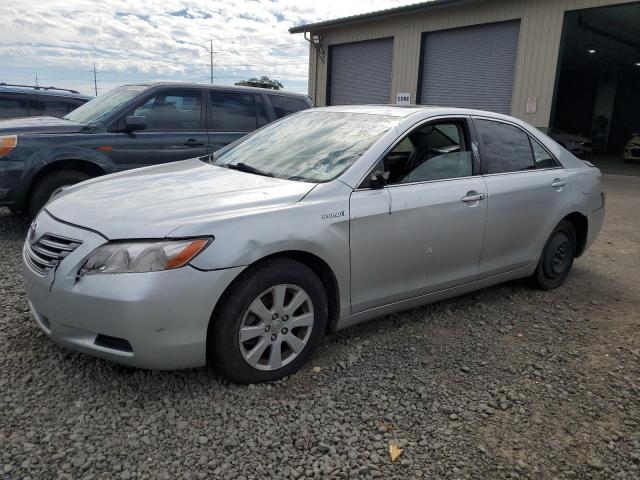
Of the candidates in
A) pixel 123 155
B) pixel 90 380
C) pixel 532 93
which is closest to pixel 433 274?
pixel 90 380

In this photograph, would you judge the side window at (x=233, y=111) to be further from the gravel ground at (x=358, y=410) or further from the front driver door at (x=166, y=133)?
the gravel ground at (x=358, y=410)

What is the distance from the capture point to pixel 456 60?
15.0 metres

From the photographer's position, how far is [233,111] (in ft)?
22.8

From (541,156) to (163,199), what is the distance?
10.4 feet

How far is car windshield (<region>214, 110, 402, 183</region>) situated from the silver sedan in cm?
2

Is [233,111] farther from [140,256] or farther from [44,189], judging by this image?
[140,256]

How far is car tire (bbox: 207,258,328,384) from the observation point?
2.72 meters

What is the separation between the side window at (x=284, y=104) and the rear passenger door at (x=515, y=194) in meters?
3.78

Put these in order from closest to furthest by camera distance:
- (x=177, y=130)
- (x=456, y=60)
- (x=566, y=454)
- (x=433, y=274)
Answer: (x=566, y=454)
(x=433, y=274)
(x=177, y=130)
(x=456, y=60)

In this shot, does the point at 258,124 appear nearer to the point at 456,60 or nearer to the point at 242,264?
the point at 242,264

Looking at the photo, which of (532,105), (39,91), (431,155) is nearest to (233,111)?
(431,155)

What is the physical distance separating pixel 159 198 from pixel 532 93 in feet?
40.4

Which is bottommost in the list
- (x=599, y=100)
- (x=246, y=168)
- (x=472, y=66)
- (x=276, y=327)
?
(x=276, y=327)

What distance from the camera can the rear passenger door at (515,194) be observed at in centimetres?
396
